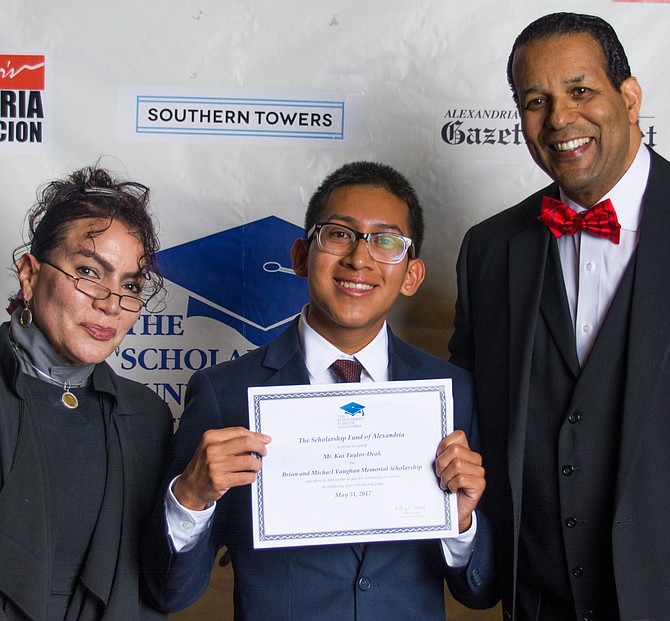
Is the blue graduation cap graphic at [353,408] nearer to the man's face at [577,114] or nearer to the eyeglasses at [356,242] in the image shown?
the eyeglasses at [356,242]

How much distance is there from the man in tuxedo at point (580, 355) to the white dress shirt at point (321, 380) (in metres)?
0.14

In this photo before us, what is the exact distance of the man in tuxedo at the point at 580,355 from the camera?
5.52 feet

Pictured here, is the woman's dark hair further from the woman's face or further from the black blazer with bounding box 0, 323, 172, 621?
the black blazer with bounding box 0, 323, 172, 621

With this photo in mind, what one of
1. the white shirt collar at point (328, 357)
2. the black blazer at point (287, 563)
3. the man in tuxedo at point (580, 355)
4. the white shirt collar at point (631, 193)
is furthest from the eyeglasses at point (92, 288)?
the white shirt collar at point (631, 193)

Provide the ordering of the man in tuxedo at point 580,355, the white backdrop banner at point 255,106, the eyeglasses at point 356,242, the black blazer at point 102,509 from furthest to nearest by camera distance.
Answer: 1. the white backdrop banner at point 255,106
2. the eyeglasses at point 356,242
3. the man in tuxedo at point 580,355
4. the black blazer at point 102,509

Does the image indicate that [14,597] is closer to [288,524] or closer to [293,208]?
[288,524]

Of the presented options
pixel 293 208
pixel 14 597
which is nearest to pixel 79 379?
pixel 14 597

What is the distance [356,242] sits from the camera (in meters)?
1.79

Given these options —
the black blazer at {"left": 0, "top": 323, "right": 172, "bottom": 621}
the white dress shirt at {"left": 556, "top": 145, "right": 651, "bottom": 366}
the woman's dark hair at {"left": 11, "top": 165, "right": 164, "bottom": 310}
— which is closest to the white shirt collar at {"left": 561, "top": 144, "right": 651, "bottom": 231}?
the white dress shirt at {"left": 556, "top": 145, "right": 651, "bottom": 366}

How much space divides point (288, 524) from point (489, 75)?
5.44 feet

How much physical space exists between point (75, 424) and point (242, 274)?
105cm

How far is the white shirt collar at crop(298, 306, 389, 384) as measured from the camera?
1.79 metres

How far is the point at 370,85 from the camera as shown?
2668mm

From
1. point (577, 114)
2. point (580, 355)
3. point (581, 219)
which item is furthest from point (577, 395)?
point (577, 114)
